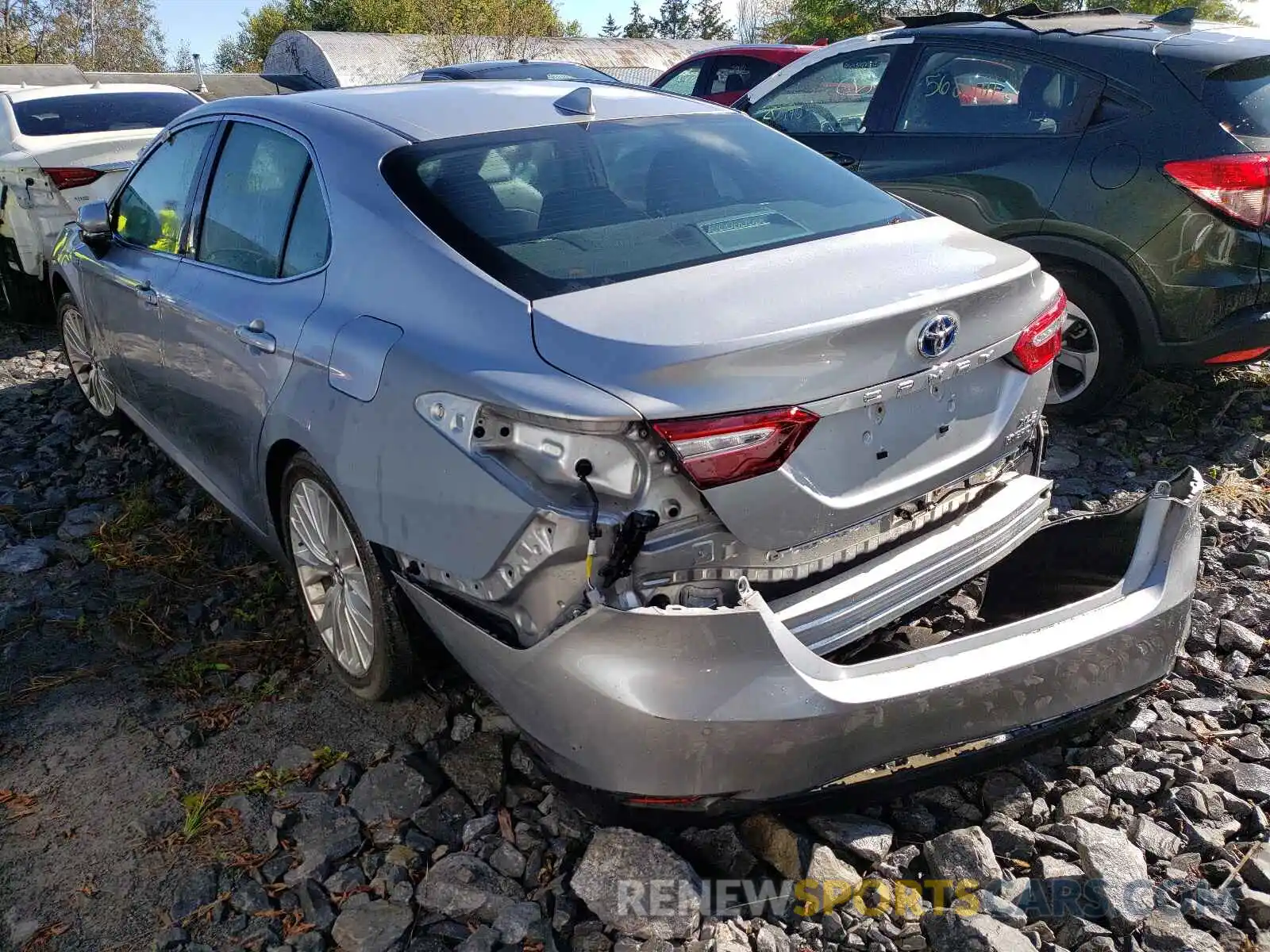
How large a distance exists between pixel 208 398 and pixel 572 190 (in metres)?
1.40

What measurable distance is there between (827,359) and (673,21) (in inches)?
2466

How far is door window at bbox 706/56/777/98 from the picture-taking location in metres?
12.3

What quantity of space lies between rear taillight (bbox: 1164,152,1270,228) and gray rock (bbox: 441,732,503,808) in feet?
11.8

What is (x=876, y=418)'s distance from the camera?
7.31 feet

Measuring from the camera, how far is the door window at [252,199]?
3049 millimetres

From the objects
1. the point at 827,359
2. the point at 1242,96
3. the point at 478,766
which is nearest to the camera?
the point at 827,359

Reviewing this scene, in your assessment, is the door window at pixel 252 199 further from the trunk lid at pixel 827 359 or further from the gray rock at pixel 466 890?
the gray rock at pixel 466 890

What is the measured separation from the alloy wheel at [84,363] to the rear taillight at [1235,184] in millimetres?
4778

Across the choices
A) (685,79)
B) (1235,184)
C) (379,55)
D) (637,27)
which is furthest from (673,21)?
(1235,184)

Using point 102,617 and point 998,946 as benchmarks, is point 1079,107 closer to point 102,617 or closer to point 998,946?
point 998,946

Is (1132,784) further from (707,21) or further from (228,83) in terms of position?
(707,21)

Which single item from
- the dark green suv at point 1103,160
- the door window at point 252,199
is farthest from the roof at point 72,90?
the dark green suv at point 1103,160

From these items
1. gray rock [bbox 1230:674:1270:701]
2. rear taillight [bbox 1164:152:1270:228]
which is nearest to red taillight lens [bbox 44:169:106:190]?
rear taillight [bbox 1164:152:1270:228]

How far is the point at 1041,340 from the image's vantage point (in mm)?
2627
